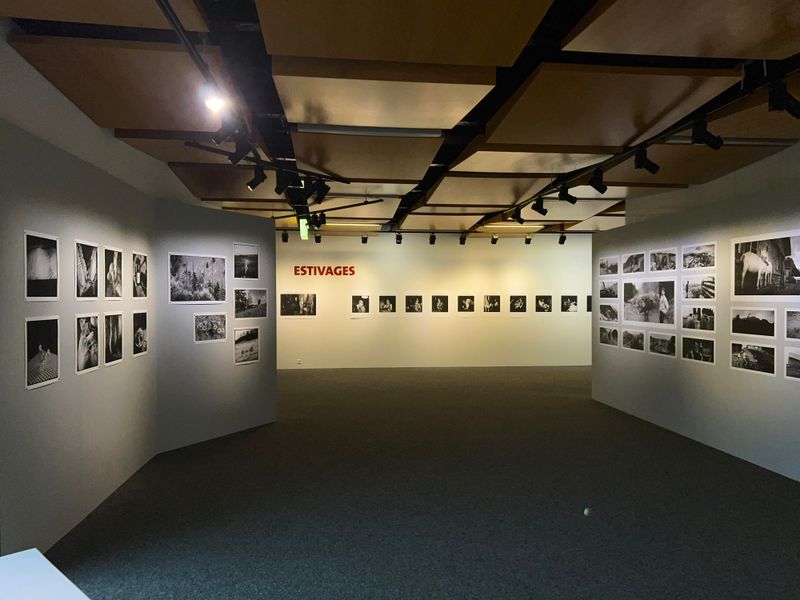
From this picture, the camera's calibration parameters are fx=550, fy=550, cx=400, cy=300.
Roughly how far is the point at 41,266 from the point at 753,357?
7693 mm

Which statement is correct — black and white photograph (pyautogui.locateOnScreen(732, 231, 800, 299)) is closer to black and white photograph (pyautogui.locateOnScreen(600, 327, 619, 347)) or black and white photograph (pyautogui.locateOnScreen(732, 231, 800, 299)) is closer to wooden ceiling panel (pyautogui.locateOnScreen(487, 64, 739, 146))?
wooden ceiling panel (pyautogui.locateOnScreen(487, 64, 739, 146))

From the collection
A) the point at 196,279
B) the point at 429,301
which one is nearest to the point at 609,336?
the point at 429,301

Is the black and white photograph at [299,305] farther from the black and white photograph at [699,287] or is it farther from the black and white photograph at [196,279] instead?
the black and white photograph at [699,287]

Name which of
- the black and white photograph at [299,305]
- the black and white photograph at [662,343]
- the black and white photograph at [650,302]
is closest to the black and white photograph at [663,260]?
the black and white photograph at [650,302]

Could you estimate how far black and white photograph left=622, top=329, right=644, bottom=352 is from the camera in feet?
30.9

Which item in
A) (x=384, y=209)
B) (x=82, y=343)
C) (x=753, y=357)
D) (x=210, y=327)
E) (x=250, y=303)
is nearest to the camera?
(x=82, y=343)

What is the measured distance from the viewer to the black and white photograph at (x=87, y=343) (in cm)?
496

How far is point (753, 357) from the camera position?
22.4 ft

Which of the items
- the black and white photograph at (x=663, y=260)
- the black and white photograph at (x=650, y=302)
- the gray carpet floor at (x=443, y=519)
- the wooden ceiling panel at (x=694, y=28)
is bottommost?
the gray carpet floor at (x=443, y=519)

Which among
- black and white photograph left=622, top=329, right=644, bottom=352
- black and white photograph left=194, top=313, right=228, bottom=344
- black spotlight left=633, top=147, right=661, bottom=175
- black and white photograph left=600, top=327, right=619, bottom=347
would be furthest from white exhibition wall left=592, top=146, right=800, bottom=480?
black and white photograph left=194, top=313, right=228, bottom=344

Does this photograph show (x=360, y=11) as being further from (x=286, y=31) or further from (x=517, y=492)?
(x=517, y=492)

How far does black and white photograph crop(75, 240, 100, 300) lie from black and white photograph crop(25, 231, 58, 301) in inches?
15.3

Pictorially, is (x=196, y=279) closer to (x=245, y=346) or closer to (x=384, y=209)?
(x=245, y=346)

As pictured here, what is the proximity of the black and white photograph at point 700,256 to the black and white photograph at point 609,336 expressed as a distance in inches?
90.9
